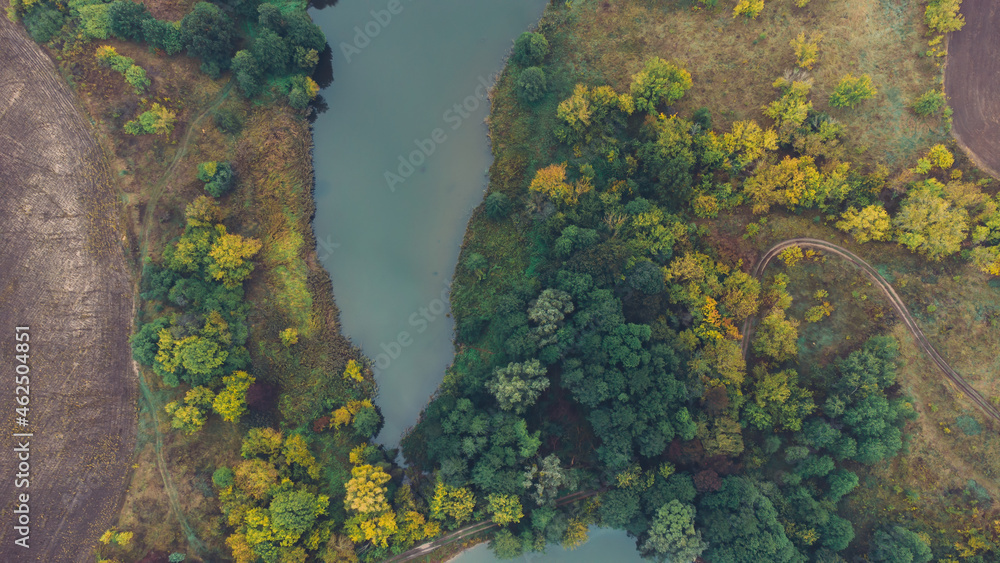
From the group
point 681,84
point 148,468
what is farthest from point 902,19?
point 148,468

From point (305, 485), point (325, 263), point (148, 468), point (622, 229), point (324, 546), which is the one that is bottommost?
point (324, 546)

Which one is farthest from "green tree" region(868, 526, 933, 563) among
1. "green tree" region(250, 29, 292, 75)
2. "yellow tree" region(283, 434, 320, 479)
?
"green tree" region(250, 29, 292, 75)

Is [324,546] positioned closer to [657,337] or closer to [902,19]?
[657,337]

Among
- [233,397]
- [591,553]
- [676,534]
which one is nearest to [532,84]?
[233,397]

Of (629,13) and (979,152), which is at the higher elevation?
(629,13)

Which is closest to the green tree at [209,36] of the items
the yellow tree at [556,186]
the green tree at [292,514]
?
the yellow tree at [556,186]

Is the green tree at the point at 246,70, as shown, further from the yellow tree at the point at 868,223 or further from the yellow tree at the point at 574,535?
the yellow tree at the point at 868,223

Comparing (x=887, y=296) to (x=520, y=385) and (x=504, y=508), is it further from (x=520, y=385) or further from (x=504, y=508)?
(x=504, y=508)
